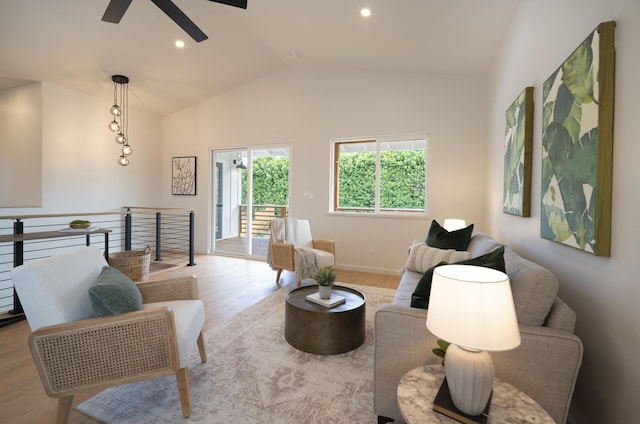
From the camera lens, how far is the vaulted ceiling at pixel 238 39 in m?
3.21

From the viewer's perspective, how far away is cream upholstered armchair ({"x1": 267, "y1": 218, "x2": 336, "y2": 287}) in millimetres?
3850

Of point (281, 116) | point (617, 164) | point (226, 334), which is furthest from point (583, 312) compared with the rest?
point (281, 116)

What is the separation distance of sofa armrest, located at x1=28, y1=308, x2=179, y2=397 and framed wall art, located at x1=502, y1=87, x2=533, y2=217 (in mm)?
2605

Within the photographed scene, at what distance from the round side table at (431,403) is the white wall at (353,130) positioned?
3.40m

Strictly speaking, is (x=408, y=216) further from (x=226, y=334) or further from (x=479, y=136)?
(x=226, y=334)

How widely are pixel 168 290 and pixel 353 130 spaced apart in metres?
3.69

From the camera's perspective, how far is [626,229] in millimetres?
1237

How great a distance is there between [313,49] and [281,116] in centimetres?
133

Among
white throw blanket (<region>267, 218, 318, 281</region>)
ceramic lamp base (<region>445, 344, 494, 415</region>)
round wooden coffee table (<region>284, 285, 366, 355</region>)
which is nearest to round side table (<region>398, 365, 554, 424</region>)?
ceramic lamp base (<region>445, 344, 494, 415</region>)

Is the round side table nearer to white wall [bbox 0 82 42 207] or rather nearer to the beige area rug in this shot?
the beige area rug

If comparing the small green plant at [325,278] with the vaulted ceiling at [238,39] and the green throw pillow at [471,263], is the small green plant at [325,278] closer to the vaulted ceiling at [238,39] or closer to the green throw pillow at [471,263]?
the green throw pillow at [471,263]

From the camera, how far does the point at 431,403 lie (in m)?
1.17

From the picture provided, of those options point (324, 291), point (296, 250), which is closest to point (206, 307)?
point (296, 250)

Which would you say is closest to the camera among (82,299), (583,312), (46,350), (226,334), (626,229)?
(626,229)
